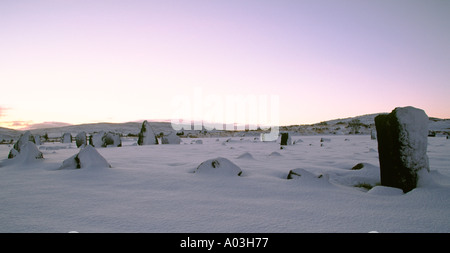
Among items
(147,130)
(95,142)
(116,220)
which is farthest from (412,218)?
(95,142)

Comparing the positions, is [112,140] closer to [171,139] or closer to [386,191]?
[171,139]

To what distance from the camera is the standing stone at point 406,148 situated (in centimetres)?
257

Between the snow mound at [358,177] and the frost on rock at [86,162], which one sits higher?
the frost on rock at [86,162]

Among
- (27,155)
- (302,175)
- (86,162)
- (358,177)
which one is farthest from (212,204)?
(27,155)

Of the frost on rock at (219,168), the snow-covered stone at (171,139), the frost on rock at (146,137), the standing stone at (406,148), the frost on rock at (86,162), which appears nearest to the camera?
the standing stone at (406,148)

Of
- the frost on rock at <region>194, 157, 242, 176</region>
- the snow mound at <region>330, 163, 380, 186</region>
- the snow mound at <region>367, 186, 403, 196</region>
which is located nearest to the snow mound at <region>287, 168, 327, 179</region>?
the snow mound at <region>330, 163, 380, 186</region>

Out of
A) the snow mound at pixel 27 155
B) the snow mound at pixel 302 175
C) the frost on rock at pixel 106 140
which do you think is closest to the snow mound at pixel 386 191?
the snow mound at pixel 302 175

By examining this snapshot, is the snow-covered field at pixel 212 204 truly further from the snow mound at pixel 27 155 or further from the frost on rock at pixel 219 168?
the snow mound at pixel 27 155

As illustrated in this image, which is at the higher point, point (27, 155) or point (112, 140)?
point (27, 155)

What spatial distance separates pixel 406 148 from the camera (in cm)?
260

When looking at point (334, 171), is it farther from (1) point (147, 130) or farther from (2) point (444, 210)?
(1) point (147, 130)

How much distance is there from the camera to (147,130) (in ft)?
38.2

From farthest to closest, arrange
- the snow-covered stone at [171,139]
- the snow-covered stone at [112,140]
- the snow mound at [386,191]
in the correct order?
the snow-covered stone at [171,139] → the snow-covered stone at [112,140] → the snow mound at [386,191]

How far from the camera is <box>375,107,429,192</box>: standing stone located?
8.43 feet
